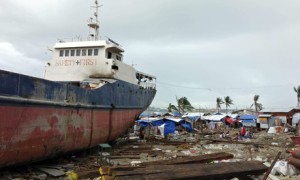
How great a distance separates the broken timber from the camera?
17.3 feet

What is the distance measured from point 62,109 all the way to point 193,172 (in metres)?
6.22

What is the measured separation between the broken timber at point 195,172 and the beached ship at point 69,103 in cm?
425

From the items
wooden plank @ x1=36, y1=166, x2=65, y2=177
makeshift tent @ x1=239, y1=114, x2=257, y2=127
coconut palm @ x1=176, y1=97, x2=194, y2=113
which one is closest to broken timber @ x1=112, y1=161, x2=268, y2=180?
wooden plank @ x1=36, y1=166, x2=65, y2=177

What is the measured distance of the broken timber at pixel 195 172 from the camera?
17.3 ft

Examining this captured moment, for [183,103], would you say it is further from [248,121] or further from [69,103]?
[69,103]

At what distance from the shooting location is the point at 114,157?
12.6 m

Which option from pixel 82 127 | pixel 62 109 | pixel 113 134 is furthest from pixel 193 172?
pixel 113 134

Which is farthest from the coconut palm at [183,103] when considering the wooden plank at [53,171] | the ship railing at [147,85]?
the wooden plank at [53,171]

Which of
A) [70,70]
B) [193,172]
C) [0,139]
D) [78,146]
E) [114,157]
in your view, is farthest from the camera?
[70,70]

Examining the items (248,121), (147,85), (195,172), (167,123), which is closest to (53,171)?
(195,172)

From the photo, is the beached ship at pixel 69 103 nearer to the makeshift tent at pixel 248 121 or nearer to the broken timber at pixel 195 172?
Result: the broken timber at pixel 195 172

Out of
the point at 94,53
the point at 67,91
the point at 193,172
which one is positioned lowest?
the point at 193,172

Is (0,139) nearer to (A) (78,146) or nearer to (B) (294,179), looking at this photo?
(A) (78,146)

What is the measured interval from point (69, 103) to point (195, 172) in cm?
648
